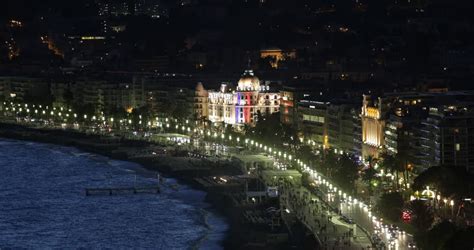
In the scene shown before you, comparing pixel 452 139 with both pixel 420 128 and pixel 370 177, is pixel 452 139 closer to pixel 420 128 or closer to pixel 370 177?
pixel 420 128

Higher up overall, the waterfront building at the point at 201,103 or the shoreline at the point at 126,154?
the waterfront building at the point at 201,103

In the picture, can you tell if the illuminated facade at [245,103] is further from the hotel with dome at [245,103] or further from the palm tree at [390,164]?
the palm tree at [390,164]

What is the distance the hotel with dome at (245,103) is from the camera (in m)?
44.7

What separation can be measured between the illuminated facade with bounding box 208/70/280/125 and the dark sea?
558 centimetres

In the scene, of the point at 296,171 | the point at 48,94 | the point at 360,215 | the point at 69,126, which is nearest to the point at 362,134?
the point at 296,171

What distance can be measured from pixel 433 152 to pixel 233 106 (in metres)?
16.6

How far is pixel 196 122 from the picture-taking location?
4556cm

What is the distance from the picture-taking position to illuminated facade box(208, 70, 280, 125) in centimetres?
4472

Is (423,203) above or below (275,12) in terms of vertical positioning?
below

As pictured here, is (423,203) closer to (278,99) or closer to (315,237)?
(315,237)

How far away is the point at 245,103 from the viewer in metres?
44.9

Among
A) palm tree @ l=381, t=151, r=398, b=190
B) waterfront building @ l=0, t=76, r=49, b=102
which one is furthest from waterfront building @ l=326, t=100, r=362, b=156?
waterfront building @ l=0, t=76, r=49, b=102

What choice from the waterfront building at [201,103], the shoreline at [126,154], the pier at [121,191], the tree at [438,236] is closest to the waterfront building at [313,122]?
the shoreline at [126,154]

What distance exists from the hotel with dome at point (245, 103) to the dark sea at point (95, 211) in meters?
5.58
